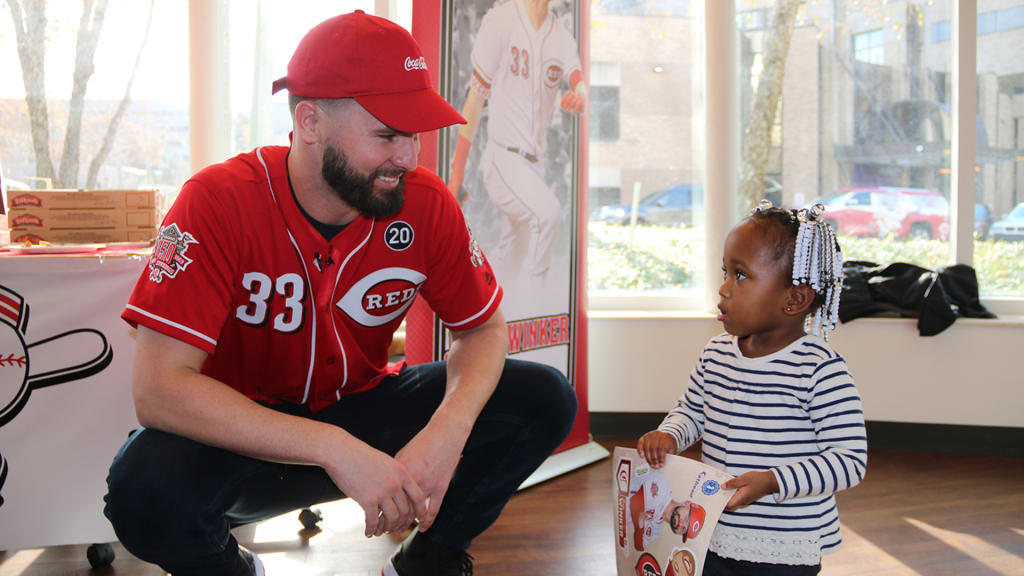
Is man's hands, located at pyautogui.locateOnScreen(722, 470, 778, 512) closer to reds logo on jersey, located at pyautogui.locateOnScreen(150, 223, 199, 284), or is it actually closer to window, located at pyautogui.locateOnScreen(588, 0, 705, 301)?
reds logo on jersey, located at pyautogui.locateOnScreen(150, 223, 199, 284)

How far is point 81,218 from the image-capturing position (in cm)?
215

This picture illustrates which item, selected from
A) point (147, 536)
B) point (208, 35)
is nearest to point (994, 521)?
point (147, 536)

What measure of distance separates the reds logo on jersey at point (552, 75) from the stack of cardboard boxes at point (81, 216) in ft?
4.18

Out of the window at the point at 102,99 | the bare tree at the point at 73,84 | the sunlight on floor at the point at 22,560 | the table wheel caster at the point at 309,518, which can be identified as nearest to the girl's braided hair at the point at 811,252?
the table wheel caster at the point at 309,518

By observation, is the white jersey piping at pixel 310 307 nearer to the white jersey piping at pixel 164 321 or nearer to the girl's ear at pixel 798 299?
the white jersey piping at pixel 164 321

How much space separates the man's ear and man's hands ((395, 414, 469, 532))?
54 cm

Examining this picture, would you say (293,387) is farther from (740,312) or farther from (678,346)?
(678,346)

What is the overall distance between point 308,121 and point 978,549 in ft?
6.45

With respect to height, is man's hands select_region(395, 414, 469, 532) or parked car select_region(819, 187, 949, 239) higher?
parked car select_region(819, 187, 949, 239)

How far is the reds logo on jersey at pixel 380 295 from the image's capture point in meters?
1.44

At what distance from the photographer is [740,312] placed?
4.49ft

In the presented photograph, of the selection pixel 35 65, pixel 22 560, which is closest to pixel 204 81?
pixel 35 65

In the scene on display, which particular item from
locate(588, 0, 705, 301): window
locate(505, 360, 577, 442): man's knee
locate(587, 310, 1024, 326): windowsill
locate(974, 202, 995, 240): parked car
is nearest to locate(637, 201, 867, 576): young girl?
locate(505, 360, 577, 442): man's knee

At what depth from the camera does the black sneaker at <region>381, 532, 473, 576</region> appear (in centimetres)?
148
